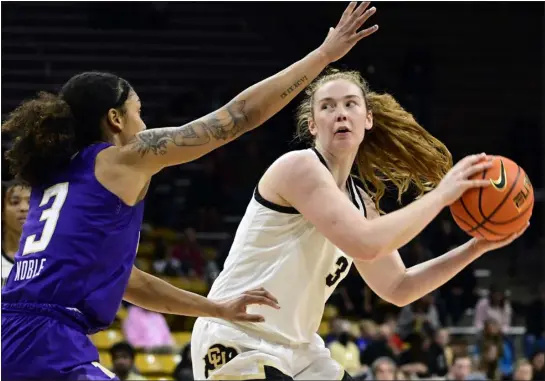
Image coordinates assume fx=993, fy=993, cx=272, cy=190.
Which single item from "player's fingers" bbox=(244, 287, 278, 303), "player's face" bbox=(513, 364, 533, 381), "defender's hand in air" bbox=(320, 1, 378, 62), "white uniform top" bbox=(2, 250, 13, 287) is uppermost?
"defender's hand in air" bbox=(320, 1, 378, 62)

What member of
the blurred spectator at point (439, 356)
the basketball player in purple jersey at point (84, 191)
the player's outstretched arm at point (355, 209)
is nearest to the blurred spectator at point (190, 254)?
the blurred spectator at point (439, 356)

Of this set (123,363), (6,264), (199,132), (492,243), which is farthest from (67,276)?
(123,363)

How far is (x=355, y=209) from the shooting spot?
344 centimetres

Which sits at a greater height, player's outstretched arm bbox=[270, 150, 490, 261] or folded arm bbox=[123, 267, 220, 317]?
player's outstretched arm bbox=[270, 150, 490, 261]

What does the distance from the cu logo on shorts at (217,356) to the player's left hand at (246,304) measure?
119 millimetres

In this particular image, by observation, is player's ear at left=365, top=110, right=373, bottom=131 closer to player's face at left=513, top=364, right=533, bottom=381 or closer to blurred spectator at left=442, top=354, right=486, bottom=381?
blurred spectator at left=442, top=354, right=486, bottom=381

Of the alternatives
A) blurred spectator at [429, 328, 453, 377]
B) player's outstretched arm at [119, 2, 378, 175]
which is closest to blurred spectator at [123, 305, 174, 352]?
blurred spectator at [429, 328, 453, 377]

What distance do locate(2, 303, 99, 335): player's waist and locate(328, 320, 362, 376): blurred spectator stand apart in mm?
6945

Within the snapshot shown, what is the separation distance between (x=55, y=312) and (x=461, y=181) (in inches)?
55.3

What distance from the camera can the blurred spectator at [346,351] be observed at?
10.1 metres

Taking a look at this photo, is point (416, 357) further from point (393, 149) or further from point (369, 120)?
point (369, 120)

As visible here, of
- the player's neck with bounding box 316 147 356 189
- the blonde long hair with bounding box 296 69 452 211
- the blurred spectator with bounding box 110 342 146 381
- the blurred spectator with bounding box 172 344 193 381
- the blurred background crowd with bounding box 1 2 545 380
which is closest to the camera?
the player's neck with bounding box 316 147 356 189

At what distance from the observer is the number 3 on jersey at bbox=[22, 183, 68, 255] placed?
3.19 m

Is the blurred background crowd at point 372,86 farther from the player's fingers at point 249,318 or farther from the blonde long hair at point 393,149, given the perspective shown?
the player's fingers at point 249,318
